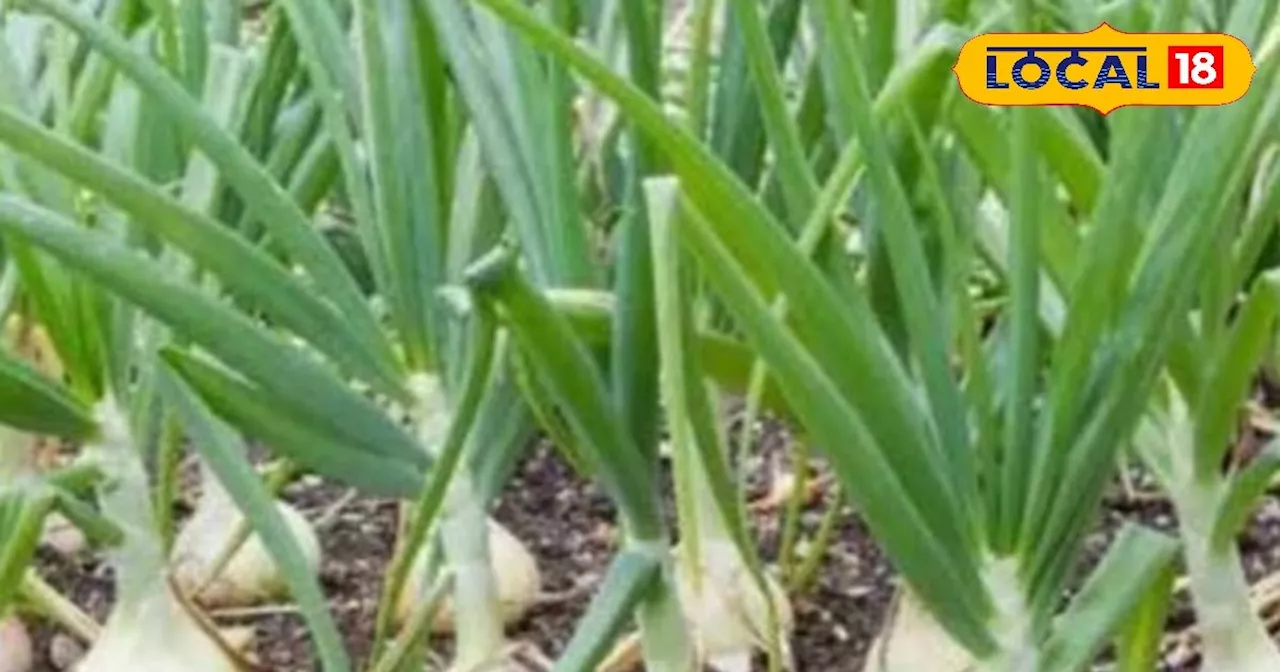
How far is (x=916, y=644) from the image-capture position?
56cm

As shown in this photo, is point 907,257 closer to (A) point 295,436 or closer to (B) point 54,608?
(A) point 295,436

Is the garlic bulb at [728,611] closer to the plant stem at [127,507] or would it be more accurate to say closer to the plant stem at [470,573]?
the plant stem at [470,573]

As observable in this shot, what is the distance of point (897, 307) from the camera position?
2.01 feet

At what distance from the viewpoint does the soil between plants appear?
28.5 inches

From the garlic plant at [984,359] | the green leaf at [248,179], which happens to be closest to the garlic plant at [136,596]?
the green leaf at [248,179]

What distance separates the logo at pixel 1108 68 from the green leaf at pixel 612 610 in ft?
0.47

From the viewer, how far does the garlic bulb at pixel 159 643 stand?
2.07ft

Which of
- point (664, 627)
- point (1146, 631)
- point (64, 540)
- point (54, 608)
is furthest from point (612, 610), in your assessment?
point (64, 540)

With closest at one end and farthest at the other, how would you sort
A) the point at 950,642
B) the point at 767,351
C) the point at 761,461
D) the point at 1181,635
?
the point at 767,351 < the point at 950,642 < the point at 1181,635 < the point at 761,461

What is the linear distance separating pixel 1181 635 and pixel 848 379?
249mm

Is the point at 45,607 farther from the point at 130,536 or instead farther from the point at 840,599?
the point at 840,599

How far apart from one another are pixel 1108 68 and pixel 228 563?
0.35 metres

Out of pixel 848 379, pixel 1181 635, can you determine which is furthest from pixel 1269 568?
pixel 848 379

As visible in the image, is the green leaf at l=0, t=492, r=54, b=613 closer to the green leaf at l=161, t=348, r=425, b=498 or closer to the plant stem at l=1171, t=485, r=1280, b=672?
the green leaf at l=161, t=348, r=425, b=498
